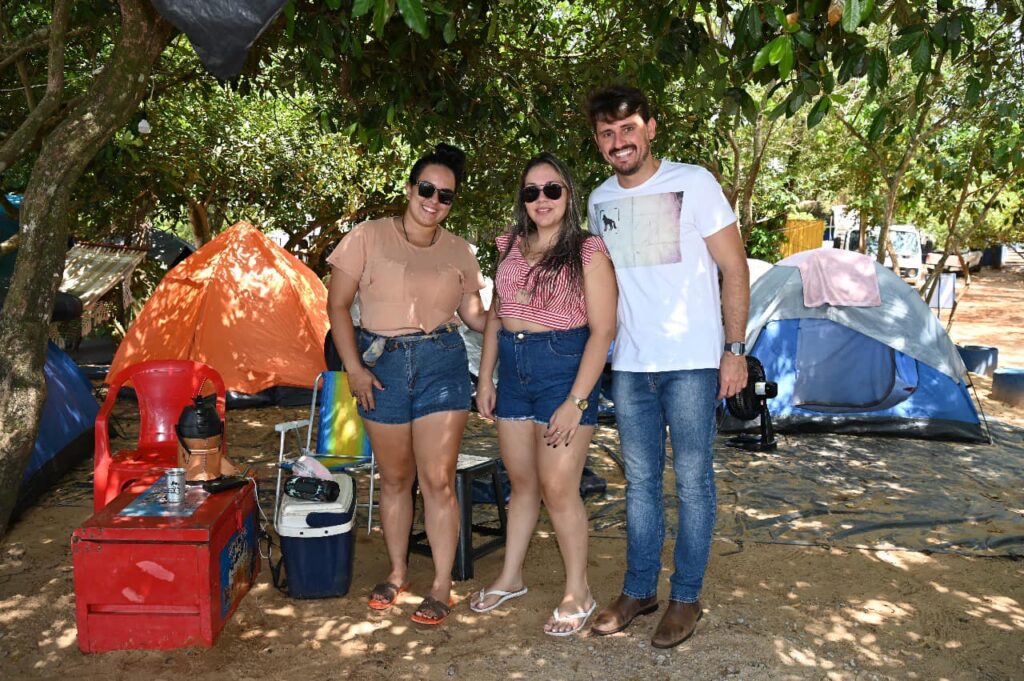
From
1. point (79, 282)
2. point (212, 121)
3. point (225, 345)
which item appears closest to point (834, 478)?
point (225, 345)

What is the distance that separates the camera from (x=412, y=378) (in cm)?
331

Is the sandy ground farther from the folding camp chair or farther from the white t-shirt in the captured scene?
the white t-shirt

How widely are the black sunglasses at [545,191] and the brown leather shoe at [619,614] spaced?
146 centimetres

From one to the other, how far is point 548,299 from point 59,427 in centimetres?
382

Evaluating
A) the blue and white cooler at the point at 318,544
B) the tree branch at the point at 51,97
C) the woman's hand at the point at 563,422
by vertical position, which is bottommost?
the blue and white cooler at the point at 318,544

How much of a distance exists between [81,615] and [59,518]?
181cm

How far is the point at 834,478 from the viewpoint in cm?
576

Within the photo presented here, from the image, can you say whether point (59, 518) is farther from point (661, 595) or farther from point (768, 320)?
point (768, 320)

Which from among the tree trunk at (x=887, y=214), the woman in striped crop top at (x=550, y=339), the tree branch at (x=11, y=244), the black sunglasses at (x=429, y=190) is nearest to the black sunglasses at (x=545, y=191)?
the woman in striped crop top at (x=550, y=339)

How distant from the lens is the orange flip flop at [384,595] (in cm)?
357

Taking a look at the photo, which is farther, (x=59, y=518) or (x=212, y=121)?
(x=212, y=121)

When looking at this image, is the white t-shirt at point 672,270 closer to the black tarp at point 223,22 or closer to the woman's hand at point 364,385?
the woman's hand at point 364,385

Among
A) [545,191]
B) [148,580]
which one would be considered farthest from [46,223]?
[545,191]

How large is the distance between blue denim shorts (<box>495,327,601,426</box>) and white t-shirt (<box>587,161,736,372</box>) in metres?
0.17
